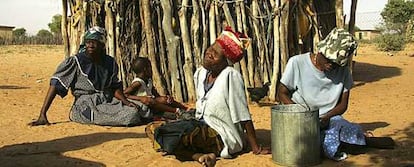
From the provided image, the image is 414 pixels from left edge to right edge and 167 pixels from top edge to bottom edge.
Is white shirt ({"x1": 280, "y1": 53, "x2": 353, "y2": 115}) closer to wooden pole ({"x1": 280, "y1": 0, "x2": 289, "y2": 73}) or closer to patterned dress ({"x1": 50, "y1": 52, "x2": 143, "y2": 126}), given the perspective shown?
patterned dress ({"x1": 50, "y1": 52, "x2": 143, "y2": 126})

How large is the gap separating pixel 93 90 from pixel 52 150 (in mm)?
1379

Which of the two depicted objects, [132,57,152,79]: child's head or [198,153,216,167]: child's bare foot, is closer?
[198,153,216,167]: child's bare foot

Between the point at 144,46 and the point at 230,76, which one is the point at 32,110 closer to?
the point at 144,46

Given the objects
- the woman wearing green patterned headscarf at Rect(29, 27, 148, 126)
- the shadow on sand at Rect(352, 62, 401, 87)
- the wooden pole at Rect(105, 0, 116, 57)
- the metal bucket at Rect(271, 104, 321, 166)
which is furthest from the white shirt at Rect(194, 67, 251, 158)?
the shadow on sand at Rect(352, 62, 401, 87)

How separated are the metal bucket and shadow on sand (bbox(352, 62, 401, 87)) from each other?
5471 millimetres

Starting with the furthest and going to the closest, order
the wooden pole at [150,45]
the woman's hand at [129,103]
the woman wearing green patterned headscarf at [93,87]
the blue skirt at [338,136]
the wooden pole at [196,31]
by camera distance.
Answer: the wooden pole at [150,45], the wooden pole at [196,31], the woman's hand at [129,103], the woman wearing green patterned headscarf at [93,87], the blue skirt at [338,136]

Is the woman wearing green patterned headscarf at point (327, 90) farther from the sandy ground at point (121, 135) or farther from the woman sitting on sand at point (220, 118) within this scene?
the woman sitting on sand at point (220, 118)

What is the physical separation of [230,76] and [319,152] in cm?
93

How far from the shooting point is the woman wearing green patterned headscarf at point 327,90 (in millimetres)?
4184

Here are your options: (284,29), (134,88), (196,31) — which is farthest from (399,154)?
(196,31)

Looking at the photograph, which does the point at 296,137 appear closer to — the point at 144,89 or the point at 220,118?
the point at 220,118

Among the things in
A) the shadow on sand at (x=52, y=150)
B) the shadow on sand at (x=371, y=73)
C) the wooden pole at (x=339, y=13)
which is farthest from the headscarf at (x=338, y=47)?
the shadow on sand at (x=371, y=73)

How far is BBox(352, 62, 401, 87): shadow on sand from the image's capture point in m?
9.95

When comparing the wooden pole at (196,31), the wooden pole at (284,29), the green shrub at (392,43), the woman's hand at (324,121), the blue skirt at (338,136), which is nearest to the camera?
the blue skirt at (338,136)
